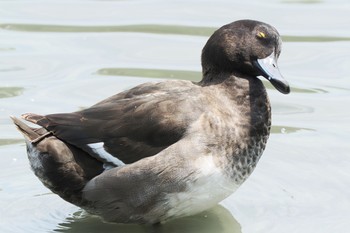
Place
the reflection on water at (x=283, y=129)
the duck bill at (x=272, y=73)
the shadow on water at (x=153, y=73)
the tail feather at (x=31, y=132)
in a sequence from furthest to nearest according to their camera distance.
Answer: the shadow on water at (x=153, y=73)
the reflection on water at (x=283, y=129)
the tail feather at (x=31, y=132)
the duck bill at (x=272, y=73)

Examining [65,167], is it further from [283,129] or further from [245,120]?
[283,129]

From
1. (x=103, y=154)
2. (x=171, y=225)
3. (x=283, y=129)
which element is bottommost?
(x=171, y=225)

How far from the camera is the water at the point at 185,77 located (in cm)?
738

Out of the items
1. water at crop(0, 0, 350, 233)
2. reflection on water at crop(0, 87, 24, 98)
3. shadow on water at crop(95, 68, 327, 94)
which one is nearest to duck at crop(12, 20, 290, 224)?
water at crop(0, 0, 350, 233)

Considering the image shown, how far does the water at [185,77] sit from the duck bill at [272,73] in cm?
94

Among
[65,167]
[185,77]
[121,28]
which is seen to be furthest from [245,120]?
[121,28]

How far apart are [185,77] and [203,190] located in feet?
10.1

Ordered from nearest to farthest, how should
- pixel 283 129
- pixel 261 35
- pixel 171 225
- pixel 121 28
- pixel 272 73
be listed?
pixel 272 73 → pixel 261 35 → pixel 171 225 → pixel 283 129 → pixel 121 28

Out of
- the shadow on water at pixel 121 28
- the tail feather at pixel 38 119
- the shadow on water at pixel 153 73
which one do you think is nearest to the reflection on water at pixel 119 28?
the shadow on water at pixel 121 28

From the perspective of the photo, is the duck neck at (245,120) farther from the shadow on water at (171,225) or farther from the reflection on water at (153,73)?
the reflection on water at (153,73)

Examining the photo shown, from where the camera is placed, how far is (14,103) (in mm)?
9062

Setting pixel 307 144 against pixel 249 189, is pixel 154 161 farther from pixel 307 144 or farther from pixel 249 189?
pixel 307 144

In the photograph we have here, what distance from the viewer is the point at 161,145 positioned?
6.81 metres

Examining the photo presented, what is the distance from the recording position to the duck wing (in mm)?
6820
